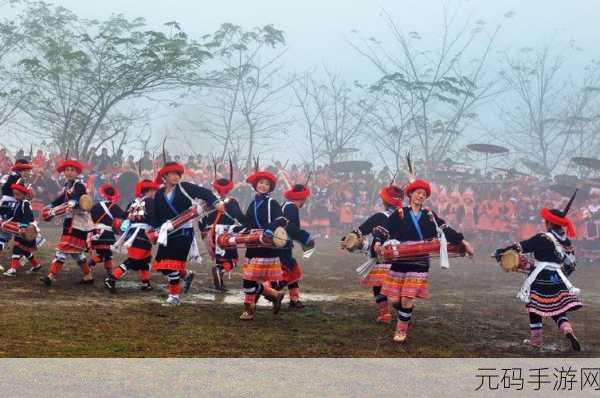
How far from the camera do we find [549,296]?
25.2 ft

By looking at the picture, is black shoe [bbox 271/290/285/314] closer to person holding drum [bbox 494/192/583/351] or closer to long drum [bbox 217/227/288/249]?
long drum [bbox 217/227/288/249]

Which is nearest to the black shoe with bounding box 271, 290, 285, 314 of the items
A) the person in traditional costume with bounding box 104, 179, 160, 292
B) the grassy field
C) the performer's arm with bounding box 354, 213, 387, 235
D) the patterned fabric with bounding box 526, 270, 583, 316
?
the grassy field

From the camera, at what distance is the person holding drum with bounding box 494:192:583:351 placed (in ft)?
25.0

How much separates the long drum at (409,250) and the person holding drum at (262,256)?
5.11 ft

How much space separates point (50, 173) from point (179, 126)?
17661 millimetres

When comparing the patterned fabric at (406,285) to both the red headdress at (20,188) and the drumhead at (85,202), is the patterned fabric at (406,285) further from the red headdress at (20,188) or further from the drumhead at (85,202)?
the red headdress at (20,188)

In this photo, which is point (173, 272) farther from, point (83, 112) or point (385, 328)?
point (83, 112)

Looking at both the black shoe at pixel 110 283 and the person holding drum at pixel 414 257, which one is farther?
the black shoe at pixel 110 283

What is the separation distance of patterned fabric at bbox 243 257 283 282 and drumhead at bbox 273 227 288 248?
1.20ft

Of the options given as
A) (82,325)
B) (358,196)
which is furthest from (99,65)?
(82,325)

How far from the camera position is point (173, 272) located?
927cm

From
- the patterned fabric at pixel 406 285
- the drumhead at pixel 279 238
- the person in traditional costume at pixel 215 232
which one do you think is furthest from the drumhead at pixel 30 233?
the patterned fabric at pixel 406 285

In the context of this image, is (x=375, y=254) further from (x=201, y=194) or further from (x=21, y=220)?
(x=21, y=220)

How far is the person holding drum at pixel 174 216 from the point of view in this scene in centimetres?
922
